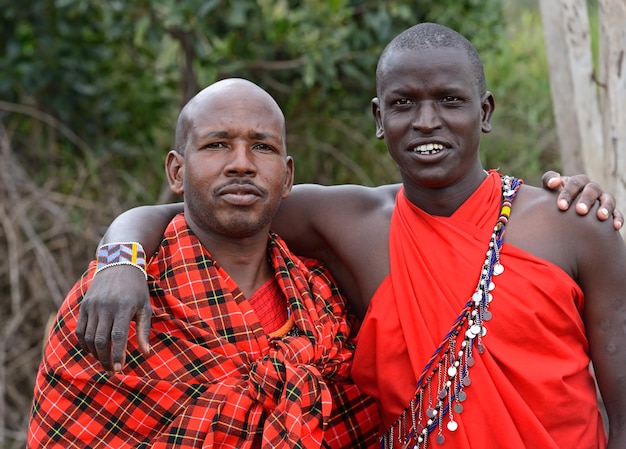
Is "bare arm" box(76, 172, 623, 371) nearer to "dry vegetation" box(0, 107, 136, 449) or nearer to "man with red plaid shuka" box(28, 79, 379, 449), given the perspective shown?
Result: "man with red plaid shuka" box(28, 79, 379, 449)

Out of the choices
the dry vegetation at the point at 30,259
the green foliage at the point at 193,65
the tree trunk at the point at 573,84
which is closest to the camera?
the tree trunk at the point at 573,84

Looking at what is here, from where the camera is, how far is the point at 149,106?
5.98m

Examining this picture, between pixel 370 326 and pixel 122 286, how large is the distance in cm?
79

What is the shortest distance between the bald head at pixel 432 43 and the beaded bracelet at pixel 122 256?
36.6 inches

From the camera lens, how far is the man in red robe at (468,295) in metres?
2.54

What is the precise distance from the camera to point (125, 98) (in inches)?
235

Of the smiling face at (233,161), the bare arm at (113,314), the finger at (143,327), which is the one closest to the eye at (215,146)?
the smiling face at (233,161)

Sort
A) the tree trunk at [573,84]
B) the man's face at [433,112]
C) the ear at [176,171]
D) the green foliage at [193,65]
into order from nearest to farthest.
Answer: the man's face at [433,112] < the ear at [176,171] < the tree trunk at [573,84] < the green foliage at [193,65]

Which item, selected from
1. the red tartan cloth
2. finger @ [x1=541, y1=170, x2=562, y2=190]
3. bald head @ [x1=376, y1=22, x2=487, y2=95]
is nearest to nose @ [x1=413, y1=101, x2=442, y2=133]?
bald head @ [x1=376, y1=22, x2=487, y2=95]

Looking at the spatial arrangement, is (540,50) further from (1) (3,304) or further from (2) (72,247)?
(1) (3,304)

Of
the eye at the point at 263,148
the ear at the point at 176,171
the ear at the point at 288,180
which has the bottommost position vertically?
the ear at the point at 288,180

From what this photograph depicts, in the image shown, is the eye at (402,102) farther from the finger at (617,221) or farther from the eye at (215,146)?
the finger at (617,221)

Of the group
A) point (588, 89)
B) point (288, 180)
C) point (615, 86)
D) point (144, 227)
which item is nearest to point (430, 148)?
point (288, 180)

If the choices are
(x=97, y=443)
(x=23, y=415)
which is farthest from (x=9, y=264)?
(x=97, y=443)
